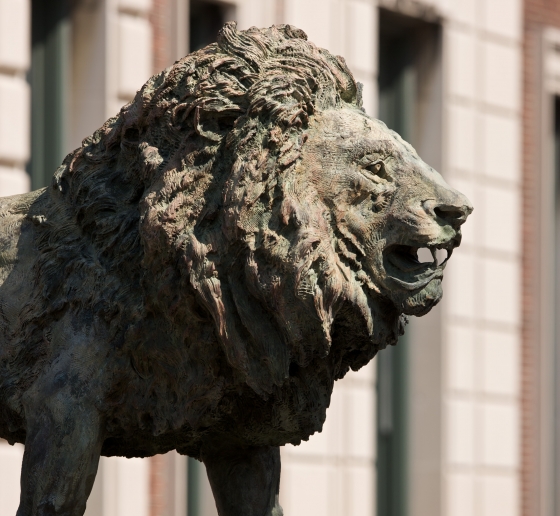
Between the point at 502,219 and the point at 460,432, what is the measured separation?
182cm

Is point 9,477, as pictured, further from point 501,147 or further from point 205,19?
point 501,147

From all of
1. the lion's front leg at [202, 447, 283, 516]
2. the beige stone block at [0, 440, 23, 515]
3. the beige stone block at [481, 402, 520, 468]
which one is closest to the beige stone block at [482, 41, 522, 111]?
the beige stone block at [481, 402, 520, 468]

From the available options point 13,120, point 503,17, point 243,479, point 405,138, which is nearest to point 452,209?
point 243,479

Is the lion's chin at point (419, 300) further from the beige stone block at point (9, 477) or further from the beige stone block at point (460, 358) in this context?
the beige stone block at point (460, 358)

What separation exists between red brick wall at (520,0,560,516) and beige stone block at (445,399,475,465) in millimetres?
992

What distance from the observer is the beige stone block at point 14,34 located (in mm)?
8117

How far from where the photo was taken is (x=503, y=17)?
40.4 feet

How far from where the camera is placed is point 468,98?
39.0 feet

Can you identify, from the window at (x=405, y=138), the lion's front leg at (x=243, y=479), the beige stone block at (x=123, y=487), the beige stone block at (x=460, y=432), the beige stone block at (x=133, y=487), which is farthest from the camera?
the window at (x=405, y=138)

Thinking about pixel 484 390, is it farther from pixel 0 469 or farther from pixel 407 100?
pixel 0 469

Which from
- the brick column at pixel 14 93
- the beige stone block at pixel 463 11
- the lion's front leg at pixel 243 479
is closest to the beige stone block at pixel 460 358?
the beige stone block at pixel 463 11

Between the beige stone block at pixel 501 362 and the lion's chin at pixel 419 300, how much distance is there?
29.2ft

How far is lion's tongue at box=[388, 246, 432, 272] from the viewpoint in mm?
3041

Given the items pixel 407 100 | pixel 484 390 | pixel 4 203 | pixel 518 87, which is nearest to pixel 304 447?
pixel 484 390
